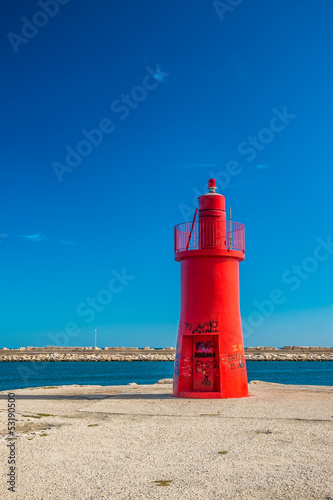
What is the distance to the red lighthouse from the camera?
15773 mm

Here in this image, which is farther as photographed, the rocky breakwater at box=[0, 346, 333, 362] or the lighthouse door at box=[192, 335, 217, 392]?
the rocky breakwater at box=[0, 346, 333, 362]

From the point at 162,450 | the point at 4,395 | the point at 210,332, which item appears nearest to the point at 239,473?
the point at 162,450

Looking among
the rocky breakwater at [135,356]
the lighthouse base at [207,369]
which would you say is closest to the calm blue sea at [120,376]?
the rocky breakwater at [135,356]

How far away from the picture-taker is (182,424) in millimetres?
11430

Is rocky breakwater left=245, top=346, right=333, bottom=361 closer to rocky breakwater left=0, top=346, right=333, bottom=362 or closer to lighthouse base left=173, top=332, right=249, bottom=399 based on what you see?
rocky breakwater left=0, top=346, right=333, bottom=362

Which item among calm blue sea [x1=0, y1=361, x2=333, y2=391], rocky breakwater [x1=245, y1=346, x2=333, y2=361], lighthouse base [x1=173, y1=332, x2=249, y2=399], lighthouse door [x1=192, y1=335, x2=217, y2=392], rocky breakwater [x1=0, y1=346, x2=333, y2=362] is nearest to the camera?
lighthouse base [x1=173, y1=332, x2=249, y2=399]

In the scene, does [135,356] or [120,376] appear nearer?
[120,376]

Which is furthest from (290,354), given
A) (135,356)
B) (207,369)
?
(207,369)

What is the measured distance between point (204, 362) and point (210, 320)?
1.28 meters

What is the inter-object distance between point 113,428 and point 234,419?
9.16 ft

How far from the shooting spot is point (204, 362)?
52.1 feet

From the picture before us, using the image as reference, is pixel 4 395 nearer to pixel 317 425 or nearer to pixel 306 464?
pixel 317 425

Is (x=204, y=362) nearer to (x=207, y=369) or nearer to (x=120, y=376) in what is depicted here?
→ (x=207, y=369)

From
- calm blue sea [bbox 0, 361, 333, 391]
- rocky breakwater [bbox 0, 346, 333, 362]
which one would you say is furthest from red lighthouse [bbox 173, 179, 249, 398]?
rocky breakwater [bbox 0, 346, 333, 362]
